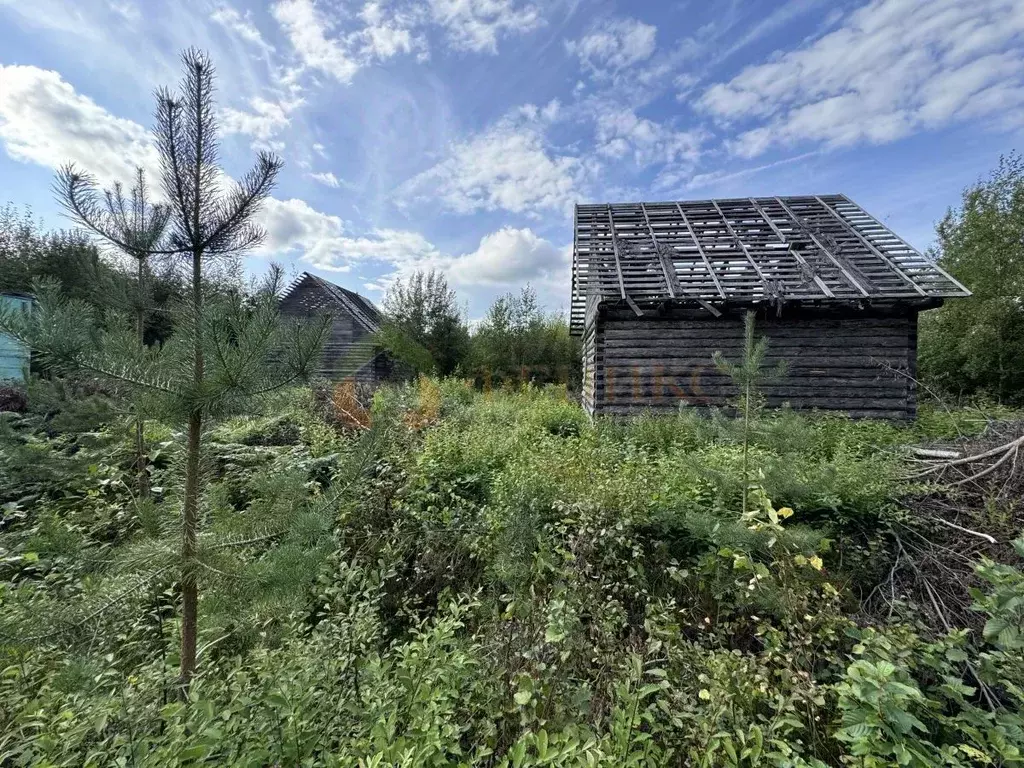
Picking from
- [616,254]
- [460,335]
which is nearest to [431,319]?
[460,335]

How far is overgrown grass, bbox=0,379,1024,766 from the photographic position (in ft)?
4.97

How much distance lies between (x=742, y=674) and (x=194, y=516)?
267cm

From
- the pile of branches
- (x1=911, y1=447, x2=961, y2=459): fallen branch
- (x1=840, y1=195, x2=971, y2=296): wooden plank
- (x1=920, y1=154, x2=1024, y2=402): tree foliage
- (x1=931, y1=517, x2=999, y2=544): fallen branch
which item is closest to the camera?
the pile of branches

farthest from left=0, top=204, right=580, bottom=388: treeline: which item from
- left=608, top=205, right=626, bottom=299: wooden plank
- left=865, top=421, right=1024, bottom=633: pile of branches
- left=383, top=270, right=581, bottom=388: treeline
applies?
left=865, top=421, right=1024, bottom=633: pile of branches

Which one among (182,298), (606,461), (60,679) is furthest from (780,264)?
(60,679)

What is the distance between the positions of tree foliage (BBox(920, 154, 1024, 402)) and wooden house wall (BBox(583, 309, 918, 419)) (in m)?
10.4

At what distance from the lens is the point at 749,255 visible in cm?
752

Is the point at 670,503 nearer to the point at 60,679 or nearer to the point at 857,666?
the point at 857,666

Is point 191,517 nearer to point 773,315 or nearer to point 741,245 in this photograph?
point 773,315

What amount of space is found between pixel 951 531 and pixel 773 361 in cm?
423

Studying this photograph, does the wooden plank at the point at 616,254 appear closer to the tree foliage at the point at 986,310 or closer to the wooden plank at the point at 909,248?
the wooden plank at the point at 909,248

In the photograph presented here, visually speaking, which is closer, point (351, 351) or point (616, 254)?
point (616, 254)

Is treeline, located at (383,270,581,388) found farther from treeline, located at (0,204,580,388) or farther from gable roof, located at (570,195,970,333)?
gable roof, located at (570,195,970,333)

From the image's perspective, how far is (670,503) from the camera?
344 cm
